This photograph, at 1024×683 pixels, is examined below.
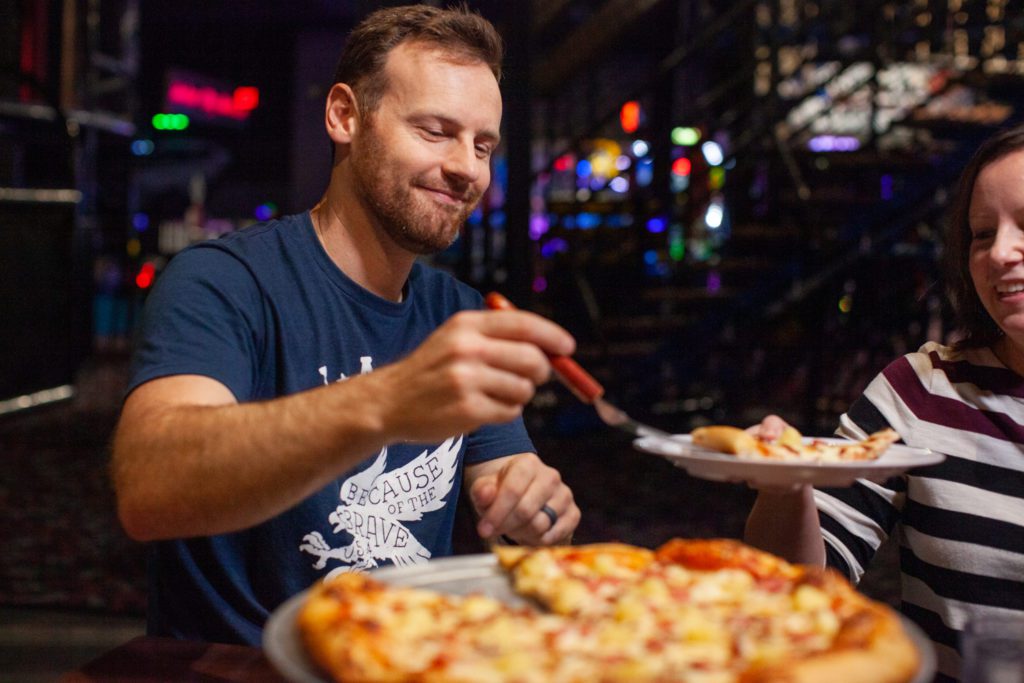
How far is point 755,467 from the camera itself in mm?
1099

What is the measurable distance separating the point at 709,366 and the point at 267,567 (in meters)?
6.60

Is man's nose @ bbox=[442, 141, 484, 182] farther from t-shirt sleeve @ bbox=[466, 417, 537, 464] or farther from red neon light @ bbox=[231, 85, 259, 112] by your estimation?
red neon light @ bbox=[231, 85, 259, 112]

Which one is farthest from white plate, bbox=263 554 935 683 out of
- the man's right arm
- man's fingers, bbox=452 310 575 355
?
man's fingers, bbox=452 310 575 355

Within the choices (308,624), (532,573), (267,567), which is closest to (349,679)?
(308,624)

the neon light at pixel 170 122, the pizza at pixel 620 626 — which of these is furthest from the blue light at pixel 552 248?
the neon light at pixel 170 122

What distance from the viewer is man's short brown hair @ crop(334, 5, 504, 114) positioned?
1716 millimetres

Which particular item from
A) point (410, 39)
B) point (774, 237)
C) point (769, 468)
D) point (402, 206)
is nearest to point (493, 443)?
point (402, 206)

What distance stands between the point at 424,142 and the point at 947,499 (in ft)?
3.08

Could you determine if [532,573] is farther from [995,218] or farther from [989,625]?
[995,218]

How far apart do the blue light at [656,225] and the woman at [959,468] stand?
18.3 ft

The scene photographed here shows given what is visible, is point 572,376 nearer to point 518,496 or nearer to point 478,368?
point 478,368

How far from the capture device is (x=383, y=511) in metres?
1.55

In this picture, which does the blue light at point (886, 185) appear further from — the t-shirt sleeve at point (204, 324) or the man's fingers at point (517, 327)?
the man's fingers at point (517, 327)

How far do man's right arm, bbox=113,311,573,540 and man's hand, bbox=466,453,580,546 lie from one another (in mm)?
302
